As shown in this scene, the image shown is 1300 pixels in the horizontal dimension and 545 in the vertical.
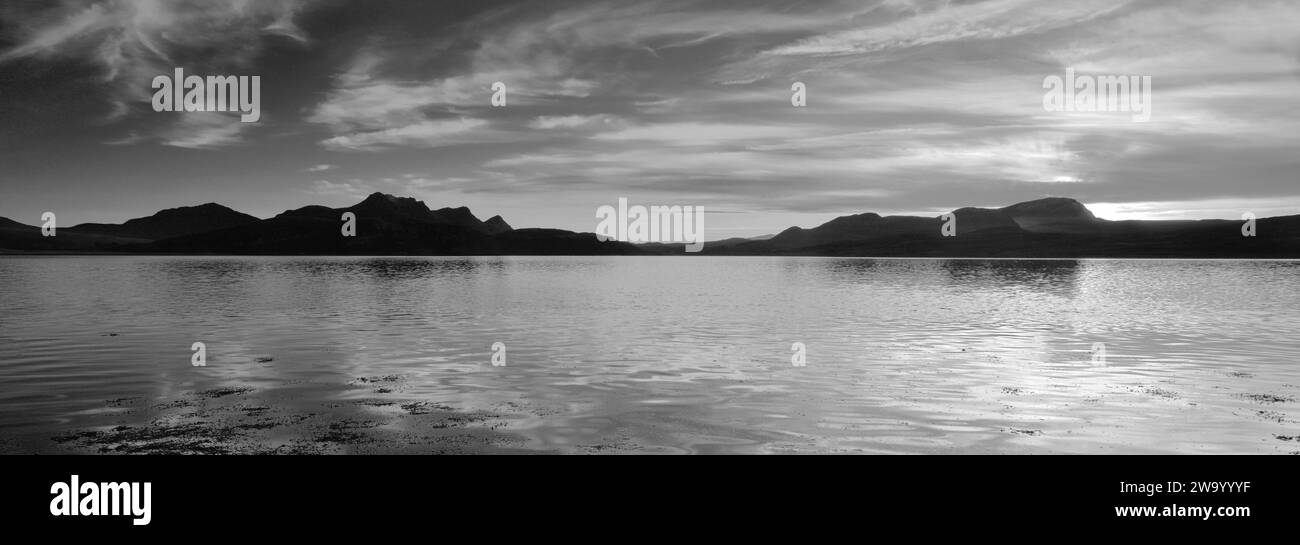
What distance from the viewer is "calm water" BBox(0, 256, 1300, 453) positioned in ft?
61.8

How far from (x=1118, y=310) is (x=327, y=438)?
60580 millimetres

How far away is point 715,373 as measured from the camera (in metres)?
28.8

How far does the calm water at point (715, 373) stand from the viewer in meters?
18.8

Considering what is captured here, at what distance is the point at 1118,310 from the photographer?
2443 inches
